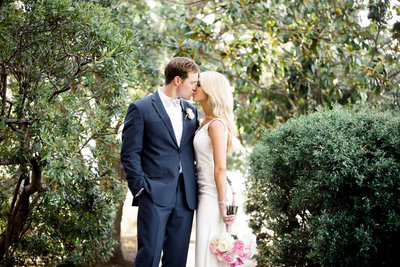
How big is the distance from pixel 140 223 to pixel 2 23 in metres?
1.82

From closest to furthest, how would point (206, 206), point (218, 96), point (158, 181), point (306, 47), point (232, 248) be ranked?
1. point (232, 248)
2. point (158, 181)
3. point (206, 206)
4. point (218, 96)
5. point (306, 47)

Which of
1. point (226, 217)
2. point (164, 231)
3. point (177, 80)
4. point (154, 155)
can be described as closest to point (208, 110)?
point (177, 80)

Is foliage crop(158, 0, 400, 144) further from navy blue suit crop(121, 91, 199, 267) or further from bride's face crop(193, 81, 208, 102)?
navy blue suit crop(121, 91, 199, 267)

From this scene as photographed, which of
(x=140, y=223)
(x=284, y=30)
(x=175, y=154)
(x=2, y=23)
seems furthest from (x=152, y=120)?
(x=284, y=30)

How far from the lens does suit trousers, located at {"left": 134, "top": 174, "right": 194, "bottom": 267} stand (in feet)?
9.36

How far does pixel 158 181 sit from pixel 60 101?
42.3 inches

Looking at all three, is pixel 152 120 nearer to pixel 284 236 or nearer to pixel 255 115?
pixel 284 236

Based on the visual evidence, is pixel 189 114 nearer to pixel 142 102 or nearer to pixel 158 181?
pixel 142 102

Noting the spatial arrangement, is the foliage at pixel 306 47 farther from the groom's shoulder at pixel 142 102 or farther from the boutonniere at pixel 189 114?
the groom's shoulder at pixel 142 102

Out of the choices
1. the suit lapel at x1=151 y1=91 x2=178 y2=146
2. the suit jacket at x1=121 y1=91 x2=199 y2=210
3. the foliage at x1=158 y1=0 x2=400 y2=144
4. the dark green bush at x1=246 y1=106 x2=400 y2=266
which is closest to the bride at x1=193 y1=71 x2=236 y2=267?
the suit jacket at x1=121 y1=91 x2=199 y2=210

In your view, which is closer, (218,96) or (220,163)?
(220,163)

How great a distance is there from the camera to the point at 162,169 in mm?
2947

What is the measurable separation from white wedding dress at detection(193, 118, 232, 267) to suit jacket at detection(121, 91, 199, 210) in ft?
0.25

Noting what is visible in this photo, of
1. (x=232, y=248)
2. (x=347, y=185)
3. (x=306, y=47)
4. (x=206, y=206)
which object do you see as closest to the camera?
(x=232, y=248)
